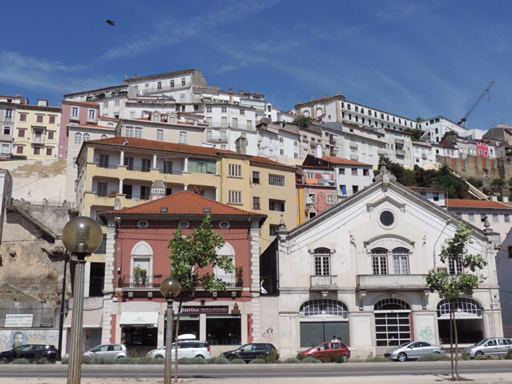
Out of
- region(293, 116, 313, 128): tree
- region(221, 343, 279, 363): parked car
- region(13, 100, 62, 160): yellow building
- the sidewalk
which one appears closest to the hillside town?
region(221, 343, 279, 363): parked car

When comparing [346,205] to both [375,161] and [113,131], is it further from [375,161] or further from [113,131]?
[375,161]

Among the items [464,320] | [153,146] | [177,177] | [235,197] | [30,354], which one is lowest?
[30,354]

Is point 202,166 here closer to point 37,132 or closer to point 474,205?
point 474,205

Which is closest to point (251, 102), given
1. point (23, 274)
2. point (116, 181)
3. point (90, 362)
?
point (116, 181)

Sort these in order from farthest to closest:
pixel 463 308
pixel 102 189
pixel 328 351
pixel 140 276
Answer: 1. pixel 102 189
2. pixel 463 308
3. pixel 140 276
4. pixel 328 351

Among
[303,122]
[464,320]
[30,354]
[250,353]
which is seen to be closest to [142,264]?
[30,354]

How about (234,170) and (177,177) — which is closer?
(177,177)

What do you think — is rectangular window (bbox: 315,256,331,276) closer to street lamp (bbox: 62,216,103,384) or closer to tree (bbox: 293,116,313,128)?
street lamp (bbox: 62,216,103,384)

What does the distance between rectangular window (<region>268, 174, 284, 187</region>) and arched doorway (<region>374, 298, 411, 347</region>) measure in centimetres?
2206

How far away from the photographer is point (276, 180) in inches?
2392

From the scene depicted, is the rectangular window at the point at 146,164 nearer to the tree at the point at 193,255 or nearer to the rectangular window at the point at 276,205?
the rectangular window at the point at 276,205

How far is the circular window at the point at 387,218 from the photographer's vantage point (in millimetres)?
43812

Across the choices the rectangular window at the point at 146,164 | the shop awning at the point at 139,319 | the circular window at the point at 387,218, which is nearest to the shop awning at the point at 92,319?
the shop awning at the point at 139,319

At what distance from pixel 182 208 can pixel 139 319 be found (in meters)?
8.70
